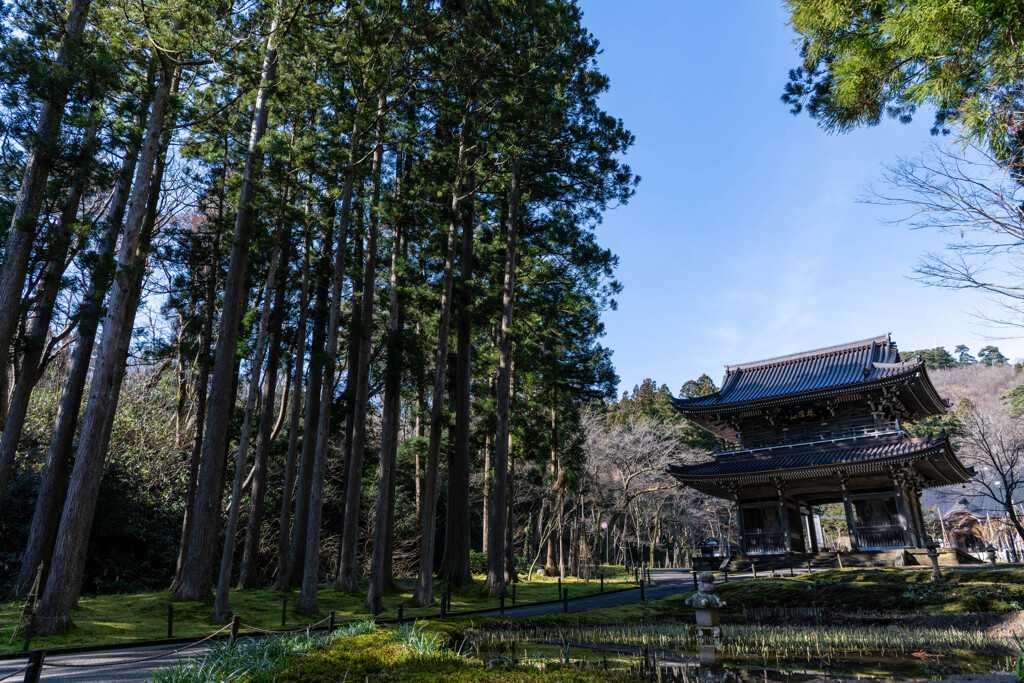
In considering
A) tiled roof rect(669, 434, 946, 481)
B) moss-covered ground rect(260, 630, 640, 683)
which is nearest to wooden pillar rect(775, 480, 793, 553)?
tiled roof rect(669, 434, 946, 481)

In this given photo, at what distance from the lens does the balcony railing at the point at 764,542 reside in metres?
21.5

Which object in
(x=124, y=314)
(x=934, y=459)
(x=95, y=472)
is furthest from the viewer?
(x=934, y=459)

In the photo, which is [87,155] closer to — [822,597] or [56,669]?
[56,669]

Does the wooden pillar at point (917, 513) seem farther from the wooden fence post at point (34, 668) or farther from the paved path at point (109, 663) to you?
the wooden fence post at point (34, 668)

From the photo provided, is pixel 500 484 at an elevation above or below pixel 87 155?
below

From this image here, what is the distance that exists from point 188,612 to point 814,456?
20826 mm

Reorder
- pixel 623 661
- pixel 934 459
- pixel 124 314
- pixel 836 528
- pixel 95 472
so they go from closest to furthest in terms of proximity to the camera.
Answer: pixel 623 661 < pixel 95 472 < pixel 124 314 < pixel 934 459 < pixel 836 528

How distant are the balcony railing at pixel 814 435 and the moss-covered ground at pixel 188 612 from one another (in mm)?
12190

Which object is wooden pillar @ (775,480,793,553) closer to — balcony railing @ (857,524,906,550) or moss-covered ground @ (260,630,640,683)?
balcony railing @ (857,524,906,550)

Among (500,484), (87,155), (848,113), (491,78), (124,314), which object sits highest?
(491,78)

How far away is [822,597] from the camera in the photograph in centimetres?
1514

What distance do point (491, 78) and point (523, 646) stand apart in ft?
46.9

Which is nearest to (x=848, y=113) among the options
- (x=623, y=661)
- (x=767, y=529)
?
(x=623, y=661)

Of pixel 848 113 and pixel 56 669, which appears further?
pixel 848 113
